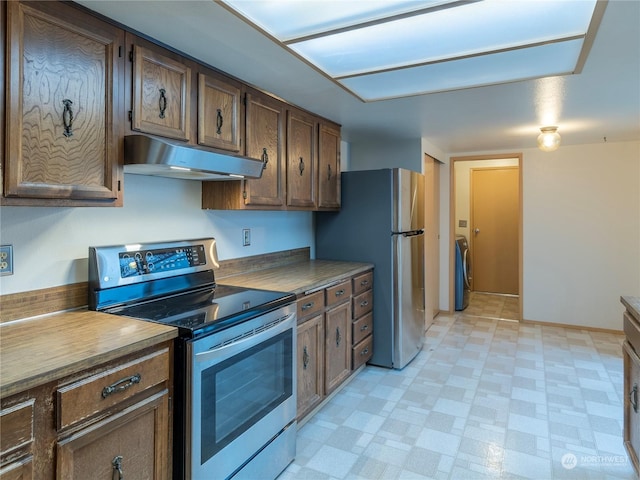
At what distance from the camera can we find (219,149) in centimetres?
214

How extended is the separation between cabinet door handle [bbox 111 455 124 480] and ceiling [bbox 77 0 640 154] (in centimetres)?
158

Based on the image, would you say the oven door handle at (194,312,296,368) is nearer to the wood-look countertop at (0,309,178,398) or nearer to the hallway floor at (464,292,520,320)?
the wood-look countertop at (0,309,178,398)

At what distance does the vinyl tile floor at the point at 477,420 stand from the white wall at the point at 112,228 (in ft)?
4.35

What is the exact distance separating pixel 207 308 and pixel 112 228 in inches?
24.5

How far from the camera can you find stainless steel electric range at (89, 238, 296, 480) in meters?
1.50

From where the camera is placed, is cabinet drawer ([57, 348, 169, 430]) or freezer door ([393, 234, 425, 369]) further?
freezer door ([393, 234, 425, 369])

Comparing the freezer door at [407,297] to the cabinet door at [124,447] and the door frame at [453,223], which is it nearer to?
the door frame at [453,223]

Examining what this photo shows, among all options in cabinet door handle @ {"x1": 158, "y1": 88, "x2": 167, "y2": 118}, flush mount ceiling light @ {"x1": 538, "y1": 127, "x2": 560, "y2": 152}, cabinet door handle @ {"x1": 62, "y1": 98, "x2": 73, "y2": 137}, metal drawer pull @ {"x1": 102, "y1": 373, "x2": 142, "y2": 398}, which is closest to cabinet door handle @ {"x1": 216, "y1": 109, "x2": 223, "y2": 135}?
cabinet door handle @ {"x1": 158, "y1": 88, "x2": 167, "y2": 118}

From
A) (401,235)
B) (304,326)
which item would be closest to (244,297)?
(304,326)

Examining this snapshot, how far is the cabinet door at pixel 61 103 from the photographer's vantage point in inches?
51.5

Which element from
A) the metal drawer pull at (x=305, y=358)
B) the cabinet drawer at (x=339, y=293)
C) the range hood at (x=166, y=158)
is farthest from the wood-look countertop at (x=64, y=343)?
the cabinet drawer at (x=339, y=293)

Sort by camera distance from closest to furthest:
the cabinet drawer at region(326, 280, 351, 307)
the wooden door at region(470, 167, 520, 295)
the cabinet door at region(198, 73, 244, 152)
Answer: the cabinet door at region(198, 73, 244, 152)
the cabinet drawer at region(326, 280, 351, 307)
the wooden door at region(470, 167, 520, 295)

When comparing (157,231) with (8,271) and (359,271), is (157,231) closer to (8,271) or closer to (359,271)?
(8,271)

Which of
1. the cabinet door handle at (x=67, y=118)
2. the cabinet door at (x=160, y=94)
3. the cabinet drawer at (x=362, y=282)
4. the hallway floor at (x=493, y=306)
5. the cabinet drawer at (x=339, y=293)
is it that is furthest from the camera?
the hallway floor at (x=493, y=306)
